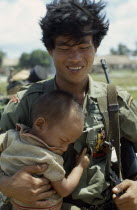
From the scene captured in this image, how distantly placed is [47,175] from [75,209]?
0.39 metres

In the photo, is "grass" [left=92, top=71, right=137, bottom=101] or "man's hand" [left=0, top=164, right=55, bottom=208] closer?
"man's hand" [left=0, top=164, right=55, bottom=208]

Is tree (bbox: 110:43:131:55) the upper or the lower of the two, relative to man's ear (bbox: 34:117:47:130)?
lower

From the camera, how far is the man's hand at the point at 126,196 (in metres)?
2.26

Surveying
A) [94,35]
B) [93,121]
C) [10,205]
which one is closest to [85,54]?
[94,35]

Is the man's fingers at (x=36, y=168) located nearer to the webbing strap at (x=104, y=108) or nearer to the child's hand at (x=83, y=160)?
the child's hand at (x=83, y=160)

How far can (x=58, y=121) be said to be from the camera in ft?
6.85

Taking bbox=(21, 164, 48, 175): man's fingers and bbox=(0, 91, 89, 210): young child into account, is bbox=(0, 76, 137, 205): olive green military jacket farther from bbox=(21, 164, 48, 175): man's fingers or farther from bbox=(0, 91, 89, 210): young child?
bbox=(21, 164, 48, 175): man's fingers

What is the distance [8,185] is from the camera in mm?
2098

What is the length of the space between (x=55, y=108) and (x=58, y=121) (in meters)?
0.09

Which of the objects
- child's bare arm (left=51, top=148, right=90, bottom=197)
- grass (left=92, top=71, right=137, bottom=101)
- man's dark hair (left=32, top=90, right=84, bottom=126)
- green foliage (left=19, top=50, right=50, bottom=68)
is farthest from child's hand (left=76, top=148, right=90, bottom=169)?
green foliage (left=19, top=50, right=50, bottom=68)

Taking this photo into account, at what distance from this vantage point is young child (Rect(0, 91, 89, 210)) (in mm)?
2035

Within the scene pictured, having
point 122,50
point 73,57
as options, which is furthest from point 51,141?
point 122,50

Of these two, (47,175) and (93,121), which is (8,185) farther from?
(93,121)

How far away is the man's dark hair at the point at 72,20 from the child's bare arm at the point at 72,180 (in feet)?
2.82
